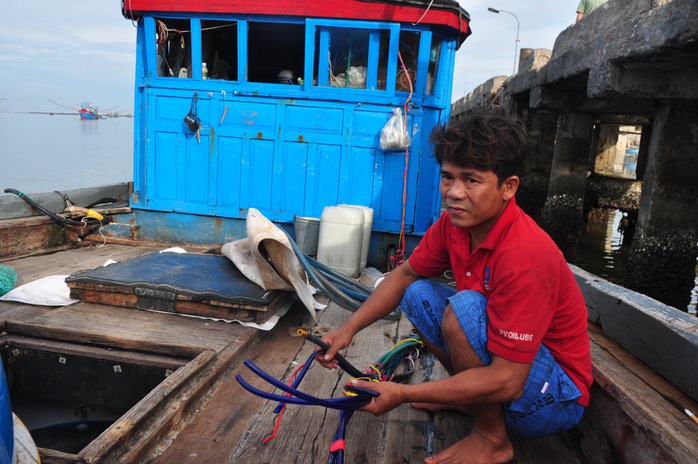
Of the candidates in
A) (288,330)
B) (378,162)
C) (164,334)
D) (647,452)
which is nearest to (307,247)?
(378,162)

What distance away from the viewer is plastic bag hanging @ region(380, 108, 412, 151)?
488cm

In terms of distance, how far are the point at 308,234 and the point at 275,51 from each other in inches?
103

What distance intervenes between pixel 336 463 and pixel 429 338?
602mm

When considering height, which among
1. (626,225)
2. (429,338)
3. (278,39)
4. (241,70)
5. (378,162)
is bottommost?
(626,225)

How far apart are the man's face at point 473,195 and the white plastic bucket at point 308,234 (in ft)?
10.4

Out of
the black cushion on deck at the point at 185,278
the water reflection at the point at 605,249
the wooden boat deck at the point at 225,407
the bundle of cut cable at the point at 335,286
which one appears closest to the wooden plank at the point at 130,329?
the wooden boat deck at the point at 225,407

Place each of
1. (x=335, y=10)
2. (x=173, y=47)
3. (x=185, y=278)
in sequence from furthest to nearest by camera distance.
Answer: (x=173, y=47)
(x=335, y=10)
(x=185, y=278)

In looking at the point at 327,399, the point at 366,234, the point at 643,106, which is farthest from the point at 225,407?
the point at 643,106

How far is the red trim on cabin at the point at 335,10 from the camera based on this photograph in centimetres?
482

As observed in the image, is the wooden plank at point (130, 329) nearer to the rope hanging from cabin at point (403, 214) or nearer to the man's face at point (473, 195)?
the man's face at point (473, 195)

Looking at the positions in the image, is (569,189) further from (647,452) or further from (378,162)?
(647,452)

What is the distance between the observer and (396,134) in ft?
16.0

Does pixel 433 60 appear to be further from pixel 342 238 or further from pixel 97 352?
pixel 97 352

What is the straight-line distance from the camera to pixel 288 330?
3.16m
